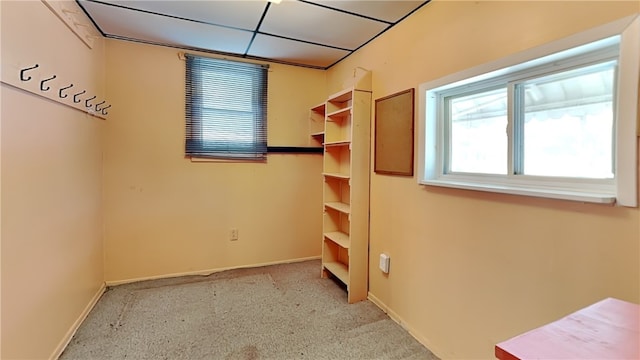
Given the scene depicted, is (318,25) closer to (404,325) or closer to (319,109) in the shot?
(319,109)

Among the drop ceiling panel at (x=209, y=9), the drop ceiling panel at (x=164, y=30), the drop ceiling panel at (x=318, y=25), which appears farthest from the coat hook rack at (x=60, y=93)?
the drop ceiling panel at (x=318, y=25)

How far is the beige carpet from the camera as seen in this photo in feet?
6.31

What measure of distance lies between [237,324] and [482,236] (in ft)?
5.84

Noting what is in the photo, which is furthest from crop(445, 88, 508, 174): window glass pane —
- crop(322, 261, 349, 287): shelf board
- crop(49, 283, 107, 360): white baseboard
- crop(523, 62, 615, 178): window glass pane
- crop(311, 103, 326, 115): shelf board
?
crop(49, 283, 107, 360): white baseboard

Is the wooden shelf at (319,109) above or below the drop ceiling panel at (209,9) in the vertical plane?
below

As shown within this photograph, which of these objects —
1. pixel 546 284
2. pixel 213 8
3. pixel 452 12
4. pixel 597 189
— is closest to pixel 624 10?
pixel 597 189

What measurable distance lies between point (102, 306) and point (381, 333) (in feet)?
7.33

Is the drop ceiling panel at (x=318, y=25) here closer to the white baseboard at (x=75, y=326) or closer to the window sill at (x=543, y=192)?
the window sill at (x=543, y=192)

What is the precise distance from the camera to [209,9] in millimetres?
2209

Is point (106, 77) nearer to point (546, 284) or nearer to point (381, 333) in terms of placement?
point (381, 333)

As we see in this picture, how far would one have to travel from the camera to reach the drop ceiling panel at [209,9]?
2.12 m

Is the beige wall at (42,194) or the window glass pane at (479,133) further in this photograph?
the window glass pane at (479,133)

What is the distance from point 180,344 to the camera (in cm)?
199

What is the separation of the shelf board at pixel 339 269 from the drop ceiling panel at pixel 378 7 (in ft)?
7.19
